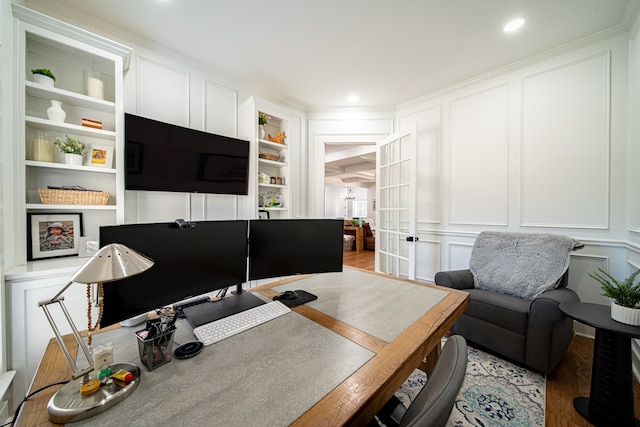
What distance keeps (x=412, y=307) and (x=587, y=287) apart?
2275mm

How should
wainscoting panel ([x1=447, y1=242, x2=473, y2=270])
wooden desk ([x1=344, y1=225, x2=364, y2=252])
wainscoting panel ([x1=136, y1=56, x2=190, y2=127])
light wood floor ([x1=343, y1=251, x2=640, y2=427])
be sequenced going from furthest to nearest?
wooden desk ([x1=344, y1=225, x2=364, y2=252]) < wainscoting panel ([x1=447, y1=242, x2=473, y2=270]) < wainscoting panel ([x1=136, y1=56, x2=190, y2=127]) < light wood floor ([x1=343, y1=251, x2=640, y2=427])

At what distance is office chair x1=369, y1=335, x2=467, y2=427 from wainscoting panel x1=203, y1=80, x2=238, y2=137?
287 centimetres

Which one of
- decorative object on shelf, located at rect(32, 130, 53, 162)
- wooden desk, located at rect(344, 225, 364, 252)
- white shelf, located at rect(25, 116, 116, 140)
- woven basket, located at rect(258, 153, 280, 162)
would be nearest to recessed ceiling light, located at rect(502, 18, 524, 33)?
woven basket, located at rect(258, 153, 280, 162)

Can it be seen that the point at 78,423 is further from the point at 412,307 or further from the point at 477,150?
the point at 477,150

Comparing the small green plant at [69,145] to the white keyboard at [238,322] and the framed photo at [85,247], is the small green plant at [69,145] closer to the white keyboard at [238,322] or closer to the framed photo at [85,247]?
the framed photo at [85,247]

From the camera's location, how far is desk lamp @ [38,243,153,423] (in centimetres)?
55

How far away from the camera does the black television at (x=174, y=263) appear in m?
0.80

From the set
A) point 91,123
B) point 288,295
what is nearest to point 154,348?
point 288,295

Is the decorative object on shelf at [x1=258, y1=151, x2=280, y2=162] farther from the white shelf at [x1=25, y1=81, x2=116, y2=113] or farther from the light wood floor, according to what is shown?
the light wood floor

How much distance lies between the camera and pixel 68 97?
1.74 metres

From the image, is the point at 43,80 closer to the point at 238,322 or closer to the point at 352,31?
the point at 238,322

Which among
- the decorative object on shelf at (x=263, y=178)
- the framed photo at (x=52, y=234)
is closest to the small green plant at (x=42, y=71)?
the framed photo at (x=52, y=234)

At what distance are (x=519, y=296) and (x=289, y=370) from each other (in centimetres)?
225

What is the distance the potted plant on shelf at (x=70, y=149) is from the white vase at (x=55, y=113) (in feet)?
0.44
